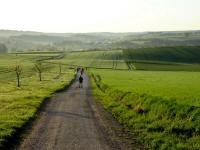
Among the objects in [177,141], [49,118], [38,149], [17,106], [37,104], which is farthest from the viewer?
[37,104]

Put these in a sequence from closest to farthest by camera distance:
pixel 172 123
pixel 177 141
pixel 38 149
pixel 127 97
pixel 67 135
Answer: pixel 38 149, pixel 177 141, pixel 67 135, pixel 172 123, pixel 127 97

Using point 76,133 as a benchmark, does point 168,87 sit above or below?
below

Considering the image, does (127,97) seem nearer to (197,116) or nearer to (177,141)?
(197,116)

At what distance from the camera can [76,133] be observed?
78.2 ft

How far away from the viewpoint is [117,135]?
23.3 meters

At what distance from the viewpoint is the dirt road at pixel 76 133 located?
20.6 meters

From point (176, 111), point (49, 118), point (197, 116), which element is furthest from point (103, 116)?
point (197, 116)

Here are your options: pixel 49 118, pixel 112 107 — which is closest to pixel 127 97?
pixel 112 107

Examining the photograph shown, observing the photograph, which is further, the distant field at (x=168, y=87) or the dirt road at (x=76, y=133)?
the distant field at (x=168, y=87)

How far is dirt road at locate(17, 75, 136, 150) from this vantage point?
67.7ft

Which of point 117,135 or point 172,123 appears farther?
point 172,123

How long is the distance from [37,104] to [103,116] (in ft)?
34.8

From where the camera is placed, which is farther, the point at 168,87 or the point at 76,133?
the point at 168,87

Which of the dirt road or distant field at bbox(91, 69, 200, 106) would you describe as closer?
the dirt road
